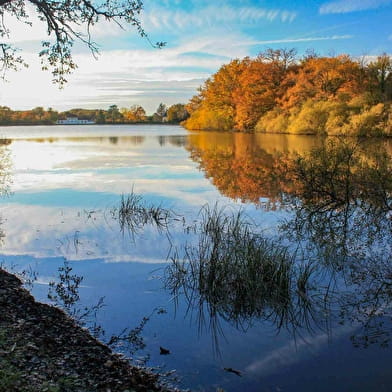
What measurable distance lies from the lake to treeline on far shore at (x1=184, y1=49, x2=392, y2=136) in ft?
76.2

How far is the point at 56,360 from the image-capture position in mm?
4348

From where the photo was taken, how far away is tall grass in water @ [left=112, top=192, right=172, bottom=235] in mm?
11180

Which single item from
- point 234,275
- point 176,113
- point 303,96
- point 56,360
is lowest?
point 56,360

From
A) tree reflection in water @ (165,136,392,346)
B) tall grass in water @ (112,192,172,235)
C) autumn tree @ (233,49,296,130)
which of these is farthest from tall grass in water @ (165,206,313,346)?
autumn tree @ (233,49,296,130)

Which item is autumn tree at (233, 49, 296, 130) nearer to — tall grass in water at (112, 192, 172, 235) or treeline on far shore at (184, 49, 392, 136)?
treeline on far shore at (184, 49, 392, 136)

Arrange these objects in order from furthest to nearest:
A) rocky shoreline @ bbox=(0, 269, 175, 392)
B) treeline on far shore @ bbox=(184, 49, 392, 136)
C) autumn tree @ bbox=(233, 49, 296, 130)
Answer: autumn tree @ bbox=(233, 49, 296, 130) → treeline on far shore @ bbox=(184, 49, 392, 136) → rocky shoreline @ bbox=(0, 269, 175, 392)

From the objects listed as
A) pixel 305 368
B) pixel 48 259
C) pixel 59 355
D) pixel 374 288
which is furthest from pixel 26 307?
pixel 374 288

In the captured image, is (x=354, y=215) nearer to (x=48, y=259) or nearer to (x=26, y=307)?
(x=48, y=259)

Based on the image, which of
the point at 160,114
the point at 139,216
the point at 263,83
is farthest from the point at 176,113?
the point at 139,216

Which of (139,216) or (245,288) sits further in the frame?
(139,216)

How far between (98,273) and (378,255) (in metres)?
5.40

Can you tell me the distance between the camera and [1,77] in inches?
549

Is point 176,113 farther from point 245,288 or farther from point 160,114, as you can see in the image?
point 245,288

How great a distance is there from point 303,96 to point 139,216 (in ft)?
131
